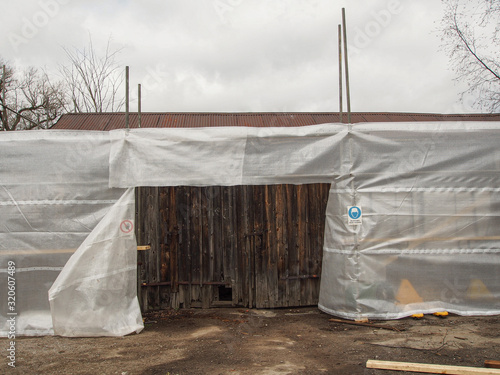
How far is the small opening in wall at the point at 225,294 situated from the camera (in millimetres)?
6293

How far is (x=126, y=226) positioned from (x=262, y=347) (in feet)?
7.36

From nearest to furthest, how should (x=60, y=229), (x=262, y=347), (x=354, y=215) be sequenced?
(x=262, y=347)
(x=60, y=229)
(x=354, y=215)

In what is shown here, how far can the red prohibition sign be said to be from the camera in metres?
4.95

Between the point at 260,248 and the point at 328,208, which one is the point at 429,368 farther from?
the point at 260,248

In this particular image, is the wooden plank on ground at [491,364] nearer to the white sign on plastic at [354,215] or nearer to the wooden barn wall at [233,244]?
the white sign on plastic at [354,215]

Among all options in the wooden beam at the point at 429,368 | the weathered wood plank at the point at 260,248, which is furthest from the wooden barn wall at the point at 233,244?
the wooden beam at the point at 429,368

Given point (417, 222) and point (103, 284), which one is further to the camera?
point (417, 222)

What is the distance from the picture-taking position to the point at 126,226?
4973mm

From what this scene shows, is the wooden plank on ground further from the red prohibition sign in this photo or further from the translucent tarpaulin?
the red prohibition sign

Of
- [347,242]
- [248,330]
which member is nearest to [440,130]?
[347,242]

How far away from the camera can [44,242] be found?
4926 millimetres

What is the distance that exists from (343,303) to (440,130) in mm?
2698

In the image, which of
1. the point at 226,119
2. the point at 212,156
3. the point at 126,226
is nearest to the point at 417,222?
the point at 212,156

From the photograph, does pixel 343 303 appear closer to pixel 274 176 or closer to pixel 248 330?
pixel 248 330
